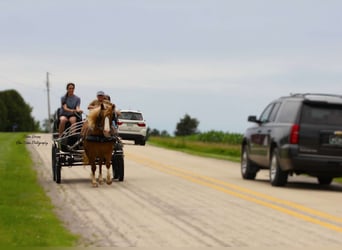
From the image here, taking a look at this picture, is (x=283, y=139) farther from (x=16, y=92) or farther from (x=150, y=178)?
(x=16, y=92)

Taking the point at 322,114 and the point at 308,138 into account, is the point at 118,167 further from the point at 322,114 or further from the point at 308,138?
the point at 322,114

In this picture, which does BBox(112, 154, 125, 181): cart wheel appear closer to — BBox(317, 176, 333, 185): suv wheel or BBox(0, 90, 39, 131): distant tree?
BBox(317, 176, 333, 185): suv wheel

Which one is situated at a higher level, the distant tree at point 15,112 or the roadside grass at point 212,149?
the distant tree at point 15,112

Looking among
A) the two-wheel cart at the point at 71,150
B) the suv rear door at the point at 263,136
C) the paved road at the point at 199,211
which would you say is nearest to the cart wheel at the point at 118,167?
the two-wheel cart at the point at 71,150

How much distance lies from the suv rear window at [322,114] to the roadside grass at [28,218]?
5.88 m

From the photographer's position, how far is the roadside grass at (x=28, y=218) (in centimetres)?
1075

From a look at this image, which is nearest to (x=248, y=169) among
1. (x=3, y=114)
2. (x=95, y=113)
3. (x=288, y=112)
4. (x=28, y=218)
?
(x=288, y=112)

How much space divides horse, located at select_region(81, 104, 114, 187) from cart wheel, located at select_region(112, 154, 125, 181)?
3.71 ft

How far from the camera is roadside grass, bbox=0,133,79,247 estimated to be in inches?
423

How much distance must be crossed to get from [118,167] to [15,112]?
6248 inches

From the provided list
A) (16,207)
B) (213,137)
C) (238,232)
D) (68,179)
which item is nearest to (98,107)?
(68,179)

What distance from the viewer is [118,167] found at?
69.9 ft

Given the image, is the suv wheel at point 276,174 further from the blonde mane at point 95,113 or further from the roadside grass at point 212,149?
the roadside grass at point 212,149

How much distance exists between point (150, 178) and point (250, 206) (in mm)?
7725
